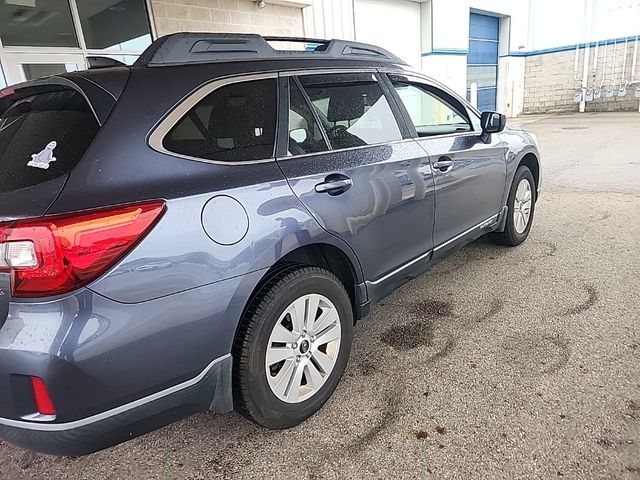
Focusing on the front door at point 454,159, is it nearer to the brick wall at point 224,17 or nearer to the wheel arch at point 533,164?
the wheel arch at point 533,164

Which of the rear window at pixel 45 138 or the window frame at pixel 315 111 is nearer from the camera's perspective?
the rear window at pixel 45 138

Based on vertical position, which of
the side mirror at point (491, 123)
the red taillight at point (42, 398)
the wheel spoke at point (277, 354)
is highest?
the side mirror at point (491, 123)

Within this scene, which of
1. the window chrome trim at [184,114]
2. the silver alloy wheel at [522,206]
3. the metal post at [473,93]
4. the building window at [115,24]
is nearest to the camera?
the window chrome trim at [184,114]

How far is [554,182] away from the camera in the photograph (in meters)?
6.95

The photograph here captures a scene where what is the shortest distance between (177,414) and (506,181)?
3109 mm

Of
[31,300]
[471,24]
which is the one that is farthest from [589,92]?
[31,300]

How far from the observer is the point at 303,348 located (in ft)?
7.20

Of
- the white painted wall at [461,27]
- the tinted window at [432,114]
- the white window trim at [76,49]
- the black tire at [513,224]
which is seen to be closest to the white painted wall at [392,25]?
the white painted wall at [461,27]

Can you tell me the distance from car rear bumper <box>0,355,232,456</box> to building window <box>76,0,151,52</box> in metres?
6.03

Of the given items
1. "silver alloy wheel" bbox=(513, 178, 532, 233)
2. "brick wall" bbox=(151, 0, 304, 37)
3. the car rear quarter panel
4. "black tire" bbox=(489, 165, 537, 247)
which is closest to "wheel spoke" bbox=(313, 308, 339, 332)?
the car rear quarter panel

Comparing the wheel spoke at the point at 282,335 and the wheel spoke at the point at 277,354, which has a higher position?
the wheel spoke at the point at 282,335

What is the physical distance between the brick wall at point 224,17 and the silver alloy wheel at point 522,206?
17.9 ft

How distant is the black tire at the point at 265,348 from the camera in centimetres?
195

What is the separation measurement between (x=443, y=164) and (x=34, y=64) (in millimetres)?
5351
